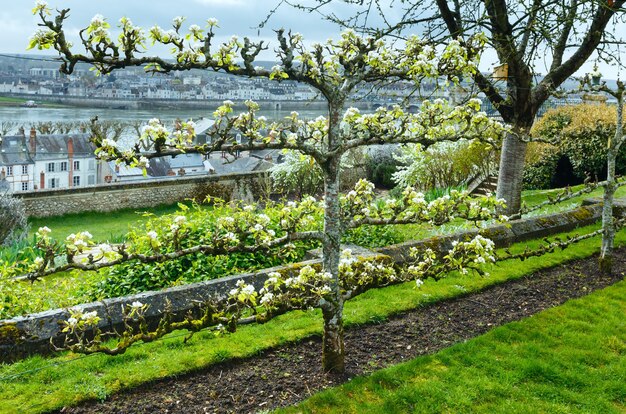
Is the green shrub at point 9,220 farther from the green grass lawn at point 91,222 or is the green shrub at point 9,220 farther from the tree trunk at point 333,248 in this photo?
the tree trunk at point 333,248

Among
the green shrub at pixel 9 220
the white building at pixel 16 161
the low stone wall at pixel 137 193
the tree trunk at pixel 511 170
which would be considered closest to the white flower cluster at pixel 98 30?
the tree trunk at pixel 511 170

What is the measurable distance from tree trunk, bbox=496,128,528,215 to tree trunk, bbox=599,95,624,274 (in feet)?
7.90

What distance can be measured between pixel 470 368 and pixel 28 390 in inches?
156

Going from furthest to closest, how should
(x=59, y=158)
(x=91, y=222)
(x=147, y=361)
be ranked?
(x=59, y=158), (x=91, y=222), (x=147, y=361)

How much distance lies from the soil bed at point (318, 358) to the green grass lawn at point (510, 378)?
0.79 ft

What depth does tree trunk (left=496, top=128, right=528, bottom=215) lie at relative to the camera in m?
10.1

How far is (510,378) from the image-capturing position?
16.3ft

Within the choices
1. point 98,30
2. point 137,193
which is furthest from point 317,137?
point 137,193

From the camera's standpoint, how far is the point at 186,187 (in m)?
24.9

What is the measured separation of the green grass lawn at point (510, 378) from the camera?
451cm

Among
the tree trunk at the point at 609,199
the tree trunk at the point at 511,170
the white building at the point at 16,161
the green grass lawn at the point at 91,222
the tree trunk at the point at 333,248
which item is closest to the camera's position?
the tree trunk at the point at 333,248

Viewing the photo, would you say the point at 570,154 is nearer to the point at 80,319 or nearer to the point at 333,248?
the point at 333,248

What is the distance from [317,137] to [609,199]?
16.2 ft

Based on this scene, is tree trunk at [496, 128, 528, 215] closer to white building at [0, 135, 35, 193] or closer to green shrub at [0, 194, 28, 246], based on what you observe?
green shrub at [0, 194, 28, 246]
